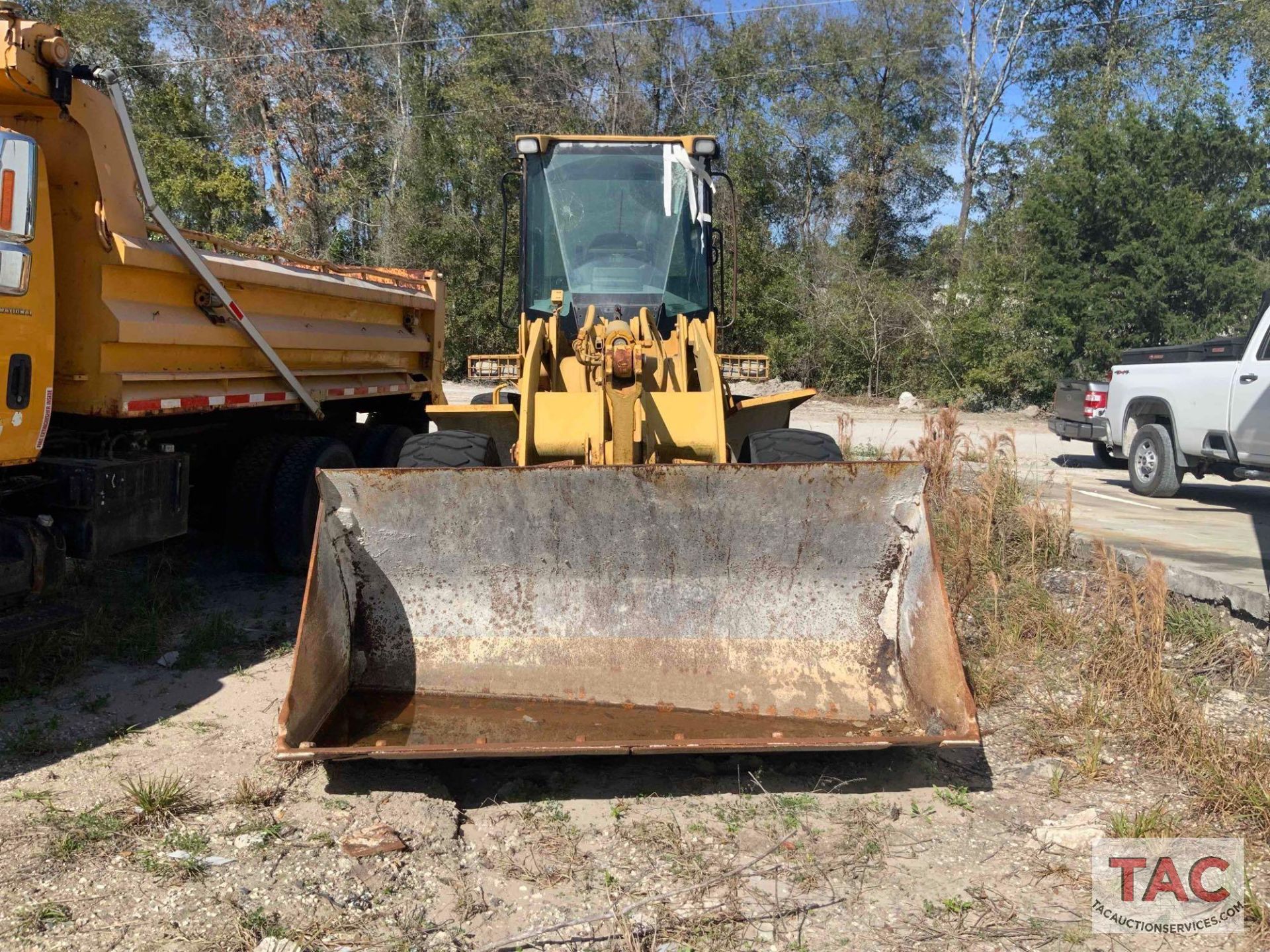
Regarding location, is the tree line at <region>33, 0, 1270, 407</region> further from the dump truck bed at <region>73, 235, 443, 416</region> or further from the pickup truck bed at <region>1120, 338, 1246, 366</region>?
the dump truck bed at <region>73, 235, 443, 416</region>

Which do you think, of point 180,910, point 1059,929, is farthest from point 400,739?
point 1059,929

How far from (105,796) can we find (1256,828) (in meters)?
4.00

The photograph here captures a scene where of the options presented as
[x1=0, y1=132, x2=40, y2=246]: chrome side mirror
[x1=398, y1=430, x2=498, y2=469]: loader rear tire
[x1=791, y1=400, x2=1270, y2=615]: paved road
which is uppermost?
[x1=0, y1=132, x2=40, y2=246]: chrome side mirror

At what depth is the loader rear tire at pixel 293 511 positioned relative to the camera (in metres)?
6.52

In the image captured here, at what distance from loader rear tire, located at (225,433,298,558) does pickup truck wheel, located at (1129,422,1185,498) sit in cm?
793

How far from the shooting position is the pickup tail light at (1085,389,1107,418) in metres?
11.6

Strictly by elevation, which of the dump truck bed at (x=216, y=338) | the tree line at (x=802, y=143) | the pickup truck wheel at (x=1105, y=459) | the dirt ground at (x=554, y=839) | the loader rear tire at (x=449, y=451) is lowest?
the dirt ground at (x=554, y=839)

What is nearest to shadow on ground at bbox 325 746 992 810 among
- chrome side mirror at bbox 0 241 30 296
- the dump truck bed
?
the dump truck bed

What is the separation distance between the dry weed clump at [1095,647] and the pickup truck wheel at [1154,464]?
3222mm

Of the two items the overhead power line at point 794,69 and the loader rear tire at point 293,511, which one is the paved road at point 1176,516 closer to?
the loader rear tire at point 293,511

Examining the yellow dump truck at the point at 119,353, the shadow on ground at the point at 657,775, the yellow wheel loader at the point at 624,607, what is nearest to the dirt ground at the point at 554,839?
the shadow on ground at the point at 657,775

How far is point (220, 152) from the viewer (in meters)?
27.7

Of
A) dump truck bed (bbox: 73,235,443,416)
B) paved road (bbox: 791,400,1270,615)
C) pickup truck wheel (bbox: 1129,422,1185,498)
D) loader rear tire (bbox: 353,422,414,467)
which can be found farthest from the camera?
pickup truck wheel (bbox: 1129,422,1185,498)

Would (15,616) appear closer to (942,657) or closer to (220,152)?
(942,657)
